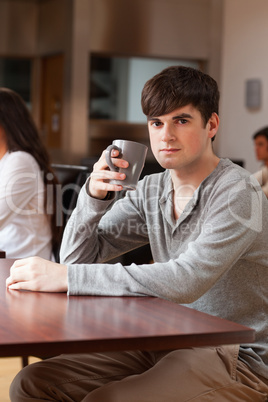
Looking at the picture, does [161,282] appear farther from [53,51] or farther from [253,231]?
[53,51]

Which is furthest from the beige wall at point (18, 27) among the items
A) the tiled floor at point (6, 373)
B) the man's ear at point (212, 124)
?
the man's ear at point (212, 124)

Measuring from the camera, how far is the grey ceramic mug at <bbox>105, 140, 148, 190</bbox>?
1.38 m

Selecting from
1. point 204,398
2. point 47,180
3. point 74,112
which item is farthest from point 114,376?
point 74,112

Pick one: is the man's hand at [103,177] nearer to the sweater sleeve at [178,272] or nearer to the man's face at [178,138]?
the man's face at [178,138]

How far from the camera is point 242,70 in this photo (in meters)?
7.07

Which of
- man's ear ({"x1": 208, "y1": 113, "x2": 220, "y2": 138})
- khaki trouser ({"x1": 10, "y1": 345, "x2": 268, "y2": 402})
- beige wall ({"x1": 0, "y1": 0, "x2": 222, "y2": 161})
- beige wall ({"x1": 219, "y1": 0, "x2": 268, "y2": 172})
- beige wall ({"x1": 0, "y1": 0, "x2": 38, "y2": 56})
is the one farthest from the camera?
beige wall ({"x1": 0, "y1": 0, "x2": 38, "y2": 56})

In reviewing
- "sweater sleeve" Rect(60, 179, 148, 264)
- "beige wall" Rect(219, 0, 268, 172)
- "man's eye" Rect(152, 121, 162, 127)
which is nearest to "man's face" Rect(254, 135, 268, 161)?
"beige wall" Rect(219, 0, 268, 172)

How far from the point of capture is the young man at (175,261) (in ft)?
4.03

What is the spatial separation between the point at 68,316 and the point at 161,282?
0.24m

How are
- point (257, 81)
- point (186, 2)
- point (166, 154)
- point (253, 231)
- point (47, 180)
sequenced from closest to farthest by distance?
point (253, 231) < point (166, 154) < point (47, 180) < point (257, 81) < point (186, 2)

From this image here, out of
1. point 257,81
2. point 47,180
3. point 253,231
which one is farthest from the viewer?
point 257,81

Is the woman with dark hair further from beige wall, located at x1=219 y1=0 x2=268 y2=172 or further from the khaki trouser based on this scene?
beige wall, located at x1=219 y1=0 x2=268 y2=172

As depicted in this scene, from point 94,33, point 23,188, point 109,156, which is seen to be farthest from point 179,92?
point 94,33

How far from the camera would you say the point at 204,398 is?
1.20 metres
